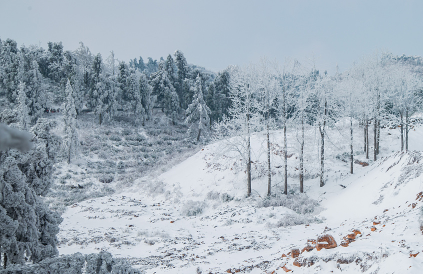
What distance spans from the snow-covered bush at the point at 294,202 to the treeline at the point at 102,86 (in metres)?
25.2

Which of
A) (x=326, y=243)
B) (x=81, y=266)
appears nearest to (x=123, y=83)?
(x=81, y=266)

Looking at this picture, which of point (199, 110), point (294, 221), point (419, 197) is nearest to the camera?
point (419, 197)

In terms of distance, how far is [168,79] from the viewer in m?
52.2

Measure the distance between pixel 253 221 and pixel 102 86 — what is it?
3613 centimetres

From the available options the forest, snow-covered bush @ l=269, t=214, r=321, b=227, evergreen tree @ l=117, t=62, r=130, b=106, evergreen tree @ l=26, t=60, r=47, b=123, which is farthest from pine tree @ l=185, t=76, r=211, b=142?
snow-covered bush @ l=269, t=214, r=321, b=227

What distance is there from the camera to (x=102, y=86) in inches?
1688

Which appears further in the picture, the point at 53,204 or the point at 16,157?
the point at 53,204

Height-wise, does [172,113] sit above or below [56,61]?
below

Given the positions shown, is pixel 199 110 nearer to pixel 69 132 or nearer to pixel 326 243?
pixel 69 132

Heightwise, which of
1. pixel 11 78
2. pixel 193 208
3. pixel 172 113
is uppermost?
pixel 11 78

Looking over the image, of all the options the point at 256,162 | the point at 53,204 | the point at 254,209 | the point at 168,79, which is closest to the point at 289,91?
the point at 256,162

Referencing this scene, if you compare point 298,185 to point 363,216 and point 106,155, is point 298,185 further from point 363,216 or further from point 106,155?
point 106,155

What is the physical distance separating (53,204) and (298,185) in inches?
805

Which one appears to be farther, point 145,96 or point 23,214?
point 145,96
